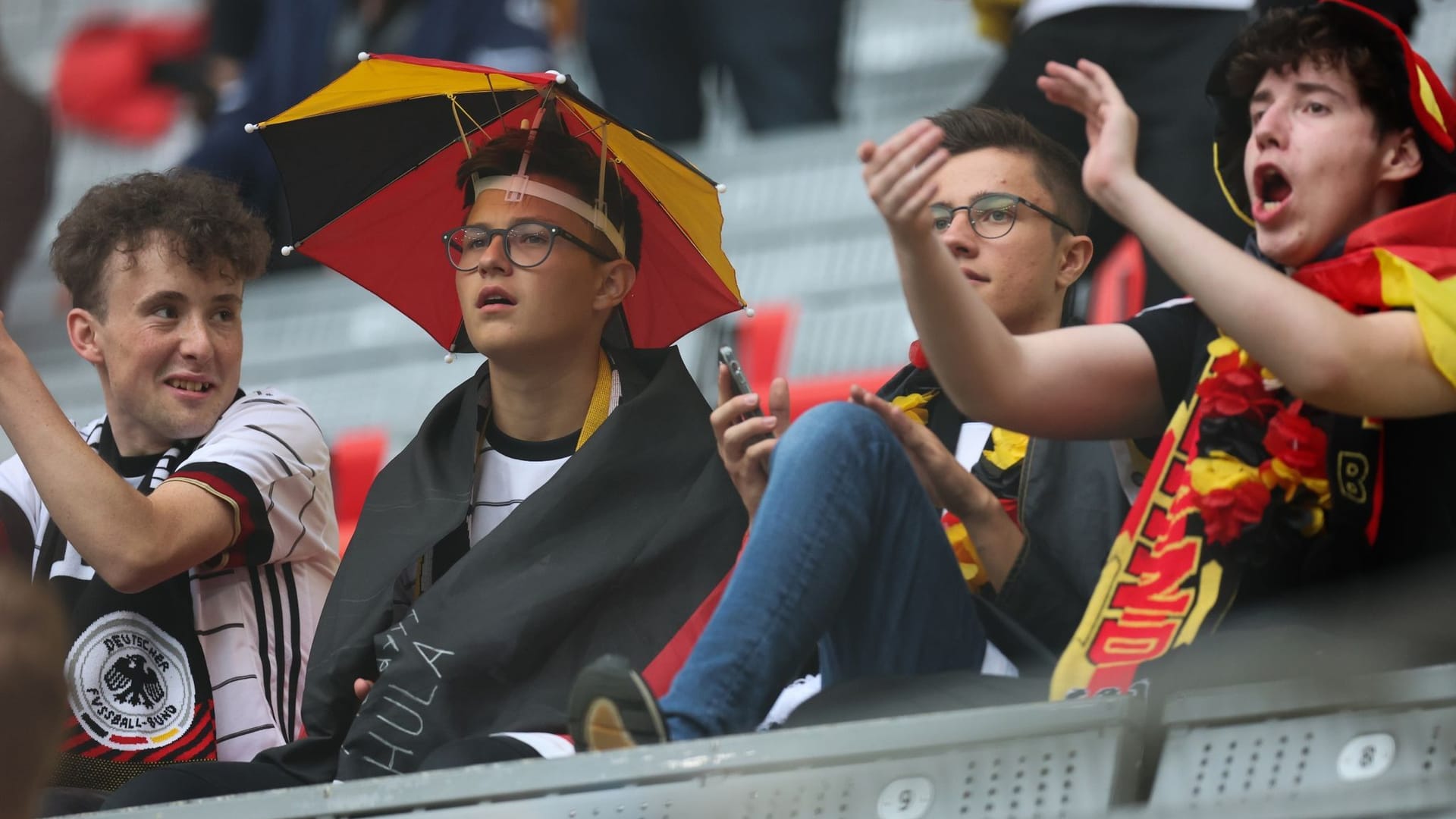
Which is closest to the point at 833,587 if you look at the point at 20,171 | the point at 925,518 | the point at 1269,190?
the point at 925,518

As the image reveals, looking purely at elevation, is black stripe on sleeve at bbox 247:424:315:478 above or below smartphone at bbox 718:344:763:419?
above

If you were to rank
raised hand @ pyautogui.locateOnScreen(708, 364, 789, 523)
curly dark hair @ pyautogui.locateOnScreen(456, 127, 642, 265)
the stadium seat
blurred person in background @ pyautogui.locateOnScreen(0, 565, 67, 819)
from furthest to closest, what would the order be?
the stadium seat, curly dark hair @ pyautogui.locateOnScreen(456, 127, 642, 265), raised hand @ pyautogui.locateOnScreen(708, 364, 789, 523), blurred person in background @ pyautogui.locateOnScreen(0, 565, 67, 819)

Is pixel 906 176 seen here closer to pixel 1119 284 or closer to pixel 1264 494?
pixel 1264 494

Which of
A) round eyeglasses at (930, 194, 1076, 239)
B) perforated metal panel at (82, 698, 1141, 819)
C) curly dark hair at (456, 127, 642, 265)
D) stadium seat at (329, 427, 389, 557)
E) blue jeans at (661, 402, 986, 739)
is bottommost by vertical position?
perforated metal panel at (82, 698, 1141, 819)

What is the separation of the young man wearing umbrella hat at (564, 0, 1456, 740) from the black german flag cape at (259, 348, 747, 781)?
42 cm

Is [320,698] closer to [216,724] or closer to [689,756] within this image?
[216,724]

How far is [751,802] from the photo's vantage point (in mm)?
2168

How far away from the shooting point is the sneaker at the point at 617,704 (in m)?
2.17

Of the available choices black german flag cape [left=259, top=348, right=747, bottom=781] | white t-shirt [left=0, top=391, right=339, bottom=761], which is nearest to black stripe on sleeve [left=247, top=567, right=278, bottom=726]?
white t-shirt [left=0, top=391, right=339, bottom=761]

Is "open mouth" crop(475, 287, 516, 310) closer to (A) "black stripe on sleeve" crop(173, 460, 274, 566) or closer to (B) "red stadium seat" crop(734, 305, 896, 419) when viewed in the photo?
(A) "black stripe on sleeve" crop(173, 460, 274, 566)

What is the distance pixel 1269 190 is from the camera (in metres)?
2.38

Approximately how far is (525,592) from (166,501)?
0.48 m

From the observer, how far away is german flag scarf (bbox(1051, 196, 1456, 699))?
2211 millimetres

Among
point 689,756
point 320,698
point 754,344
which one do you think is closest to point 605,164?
point 320,698
